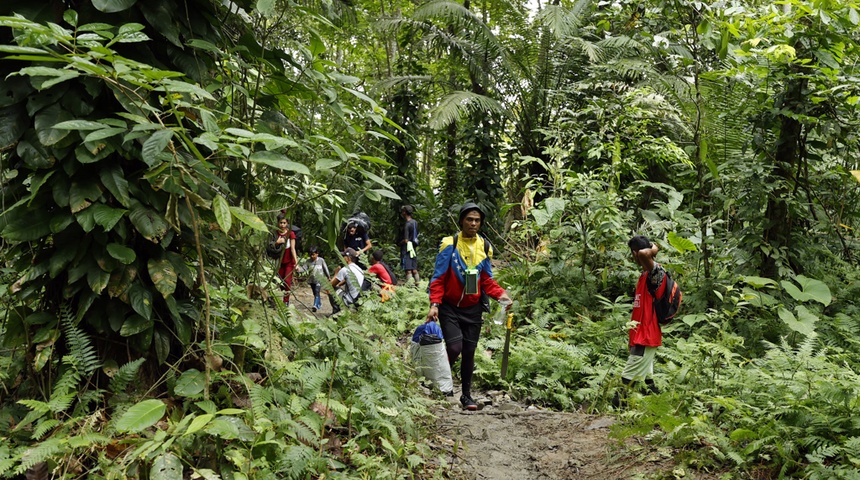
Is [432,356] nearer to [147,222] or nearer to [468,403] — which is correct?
[468,403]

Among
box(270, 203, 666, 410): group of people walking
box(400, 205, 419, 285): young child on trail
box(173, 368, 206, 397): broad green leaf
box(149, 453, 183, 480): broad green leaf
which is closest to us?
box(149, 453, 183, 480): broad green leaf

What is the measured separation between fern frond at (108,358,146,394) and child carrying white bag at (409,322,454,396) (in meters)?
2.74

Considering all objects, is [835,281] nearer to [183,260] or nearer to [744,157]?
[744,157]

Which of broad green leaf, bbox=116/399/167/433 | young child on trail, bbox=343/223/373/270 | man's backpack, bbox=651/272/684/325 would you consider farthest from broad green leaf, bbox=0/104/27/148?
young child on trail, bbox=343/223/373/270

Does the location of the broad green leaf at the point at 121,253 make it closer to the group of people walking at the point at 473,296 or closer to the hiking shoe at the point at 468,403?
the group of people walking at the point at 473,296

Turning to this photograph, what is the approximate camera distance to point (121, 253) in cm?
298

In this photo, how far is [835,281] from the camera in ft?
25.2

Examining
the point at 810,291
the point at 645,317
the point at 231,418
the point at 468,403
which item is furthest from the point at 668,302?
the point at 231,418

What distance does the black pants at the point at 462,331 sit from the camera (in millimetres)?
5676

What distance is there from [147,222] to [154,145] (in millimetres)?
598

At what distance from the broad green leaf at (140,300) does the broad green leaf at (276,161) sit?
997 millimetres

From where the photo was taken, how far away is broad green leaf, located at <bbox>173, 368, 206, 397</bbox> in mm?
3195

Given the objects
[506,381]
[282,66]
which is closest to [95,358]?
[282,66]

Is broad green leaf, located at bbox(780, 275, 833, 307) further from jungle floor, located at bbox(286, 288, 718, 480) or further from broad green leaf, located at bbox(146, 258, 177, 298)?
broad green leaf, located at bbox(146, 258, 177, 298)
